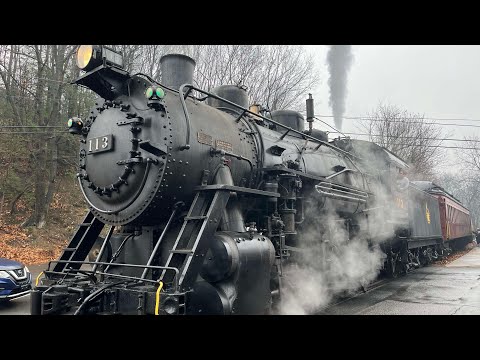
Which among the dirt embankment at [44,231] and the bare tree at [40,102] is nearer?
the dirt embankment at [44,231]

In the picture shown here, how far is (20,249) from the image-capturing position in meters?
14.8

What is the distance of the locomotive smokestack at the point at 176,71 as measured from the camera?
6.33 meters

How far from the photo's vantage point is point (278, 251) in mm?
6391

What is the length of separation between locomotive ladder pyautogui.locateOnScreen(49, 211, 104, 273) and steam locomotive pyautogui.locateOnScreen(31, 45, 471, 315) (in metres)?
0.02

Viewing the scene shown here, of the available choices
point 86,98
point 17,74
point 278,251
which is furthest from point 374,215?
point 17,74

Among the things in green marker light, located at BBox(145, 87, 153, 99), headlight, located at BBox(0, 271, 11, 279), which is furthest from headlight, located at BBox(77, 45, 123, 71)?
headlight, located at BBox(0, 271, 11, 279)

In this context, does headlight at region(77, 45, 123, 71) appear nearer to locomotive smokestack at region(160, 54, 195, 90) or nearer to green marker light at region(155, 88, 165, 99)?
green marker light at region(155, 88, 165, 99)

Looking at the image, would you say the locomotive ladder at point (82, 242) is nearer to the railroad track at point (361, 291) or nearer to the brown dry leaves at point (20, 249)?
the railroad track at point (361, 291)

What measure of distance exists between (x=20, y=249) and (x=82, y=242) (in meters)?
10.7

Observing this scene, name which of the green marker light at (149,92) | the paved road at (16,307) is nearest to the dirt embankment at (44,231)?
the paved road at (16,307)

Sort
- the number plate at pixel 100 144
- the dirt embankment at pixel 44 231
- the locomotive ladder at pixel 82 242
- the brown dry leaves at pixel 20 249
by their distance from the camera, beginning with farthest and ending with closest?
1. the dirt embankment at pixel 44 231
2. the brown dry leaves at pixel 20 249
3. the locomotive ladder at pixel 82 242
4. the number plate at pixel 100 144

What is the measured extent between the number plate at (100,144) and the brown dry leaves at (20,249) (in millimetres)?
9918

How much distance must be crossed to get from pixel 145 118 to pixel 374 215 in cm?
750

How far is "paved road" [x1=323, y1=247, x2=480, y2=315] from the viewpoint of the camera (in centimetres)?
778
